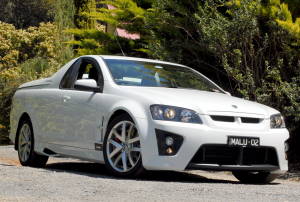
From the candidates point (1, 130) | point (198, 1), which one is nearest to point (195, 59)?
point (198, 1)

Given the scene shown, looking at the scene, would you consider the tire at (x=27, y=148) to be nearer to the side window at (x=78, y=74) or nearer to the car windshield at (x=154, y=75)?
the side window at (x=78, y=74)

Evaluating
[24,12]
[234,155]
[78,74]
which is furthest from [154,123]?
[24,12]

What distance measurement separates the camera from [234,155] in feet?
29.4

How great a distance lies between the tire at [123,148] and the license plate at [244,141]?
1.04m

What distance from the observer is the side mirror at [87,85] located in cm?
966

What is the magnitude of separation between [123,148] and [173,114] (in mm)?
770

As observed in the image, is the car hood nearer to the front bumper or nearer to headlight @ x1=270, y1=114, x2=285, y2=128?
headlight @ x1=270, y1=114, x2=285, y2=128

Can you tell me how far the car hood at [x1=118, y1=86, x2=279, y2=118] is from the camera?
8781 millimetres

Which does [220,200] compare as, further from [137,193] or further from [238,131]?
[238,131]

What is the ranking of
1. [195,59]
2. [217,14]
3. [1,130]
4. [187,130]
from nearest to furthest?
[187,130]
[217,14]
[195,59]
[1,130]

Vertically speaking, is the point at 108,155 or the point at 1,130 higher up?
the point at 108,155

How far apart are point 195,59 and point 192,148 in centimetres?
589

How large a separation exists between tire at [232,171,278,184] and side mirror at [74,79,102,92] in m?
2.15

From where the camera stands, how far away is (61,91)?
10555 millimetres
